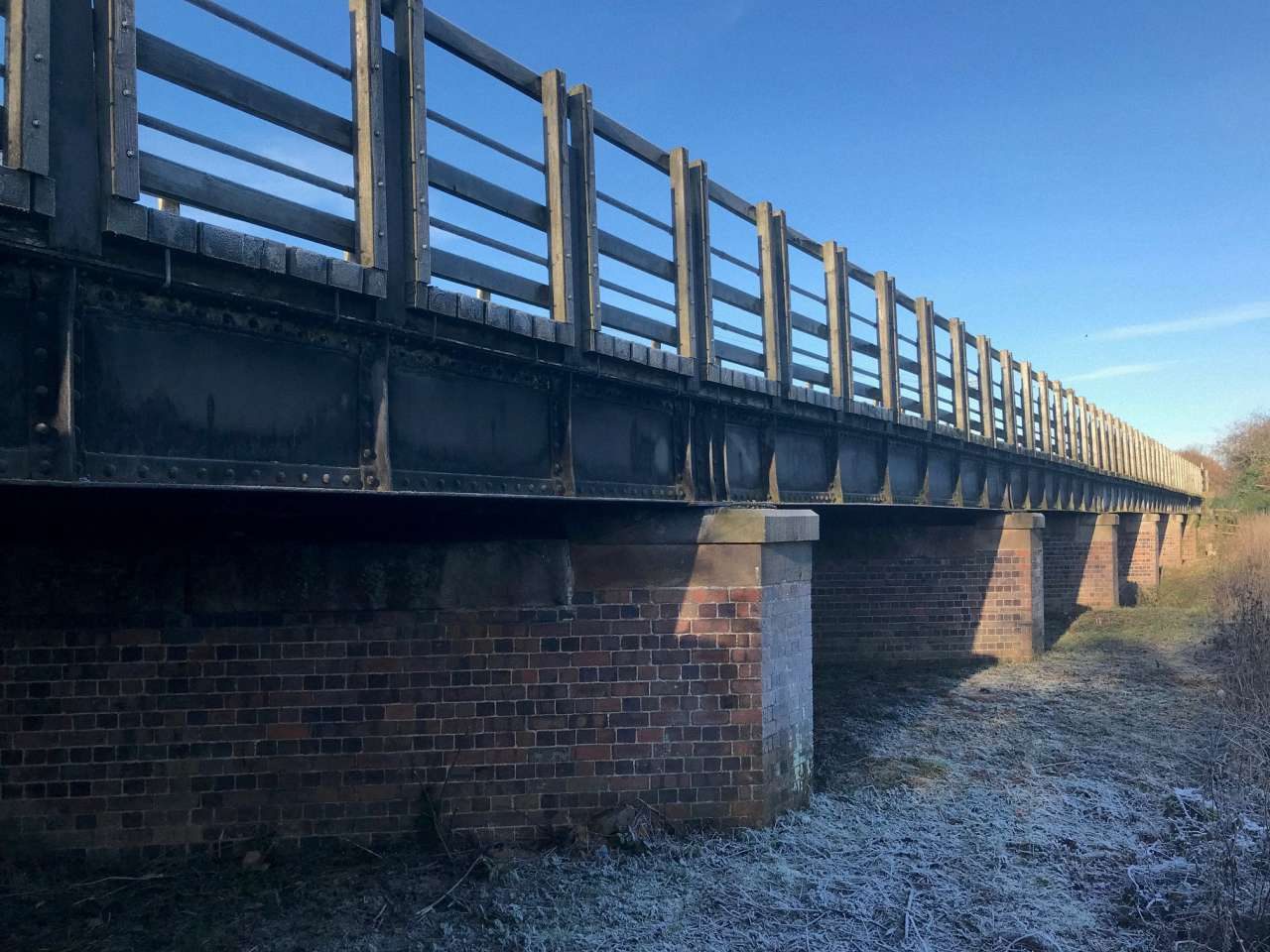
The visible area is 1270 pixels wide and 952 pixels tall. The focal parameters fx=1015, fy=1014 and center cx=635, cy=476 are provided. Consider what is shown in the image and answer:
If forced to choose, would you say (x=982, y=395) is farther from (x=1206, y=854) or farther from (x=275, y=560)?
(x=275, y=560)

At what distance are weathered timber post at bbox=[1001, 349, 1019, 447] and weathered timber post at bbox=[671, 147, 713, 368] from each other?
11220 millimetres

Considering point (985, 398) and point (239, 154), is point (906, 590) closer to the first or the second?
point (985, 398)

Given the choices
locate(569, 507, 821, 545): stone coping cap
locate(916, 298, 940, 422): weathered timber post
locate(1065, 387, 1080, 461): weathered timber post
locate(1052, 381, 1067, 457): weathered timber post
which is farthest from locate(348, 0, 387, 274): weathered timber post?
locate(1065, 387, 1080, 461): weathered timber post

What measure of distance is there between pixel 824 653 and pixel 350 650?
34.2ft

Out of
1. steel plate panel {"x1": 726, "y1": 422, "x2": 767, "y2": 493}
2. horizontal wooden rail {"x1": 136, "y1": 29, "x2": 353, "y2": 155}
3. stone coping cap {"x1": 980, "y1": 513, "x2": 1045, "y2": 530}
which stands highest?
horizontal wooden rail {"x1": 136, "y1": 29, "x2": 353, "y2": 155}

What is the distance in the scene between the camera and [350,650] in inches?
288

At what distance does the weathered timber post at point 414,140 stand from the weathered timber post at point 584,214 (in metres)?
1.55

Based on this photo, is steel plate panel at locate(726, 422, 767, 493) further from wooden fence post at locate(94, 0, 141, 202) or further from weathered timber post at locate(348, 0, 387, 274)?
wooden fence post at locate(94, 0, 141, 202)

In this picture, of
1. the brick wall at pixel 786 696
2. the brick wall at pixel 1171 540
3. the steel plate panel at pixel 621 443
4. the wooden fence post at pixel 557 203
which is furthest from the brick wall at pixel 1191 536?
the wooden fence post at pixel 557 203

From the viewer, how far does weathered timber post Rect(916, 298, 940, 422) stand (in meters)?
13.8

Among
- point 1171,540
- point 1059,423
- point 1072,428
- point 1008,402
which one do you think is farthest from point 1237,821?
point 1171,540

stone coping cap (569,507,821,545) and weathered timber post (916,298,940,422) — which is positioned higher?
weathered timber post (916,298,940,422)

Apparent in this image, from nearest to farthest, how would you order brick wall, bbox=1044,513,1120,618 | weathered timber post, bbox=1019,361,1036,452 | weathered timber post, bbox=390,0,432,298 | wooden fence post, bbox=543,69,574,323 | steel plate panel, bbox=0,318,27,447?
steel plate panel, bbox=0,318,27,447
weathered timber post, bbox=390,0,432,298
wooden fence post, bbox=543,69,574,323
weathered timber post, bbox=1019,361,1036,452
brick wall, bbox=1044,513,1120,618

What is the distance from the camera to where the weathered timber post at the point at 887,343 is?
12336 millimetres
